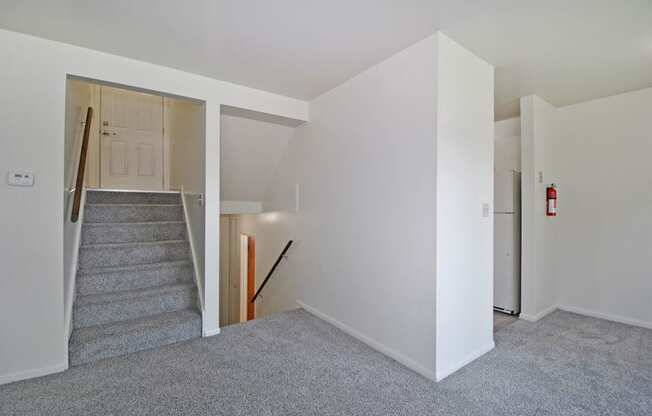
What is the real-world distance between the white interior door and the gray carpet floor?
9.66ft

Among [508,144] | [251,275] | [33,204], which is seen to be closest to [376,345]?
[33,204]

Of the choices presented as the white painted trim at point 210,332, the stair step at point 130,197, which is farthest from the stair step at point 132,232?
the white painted trim at point 210,332

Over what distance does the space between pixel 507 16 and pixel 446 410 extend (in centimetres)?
248

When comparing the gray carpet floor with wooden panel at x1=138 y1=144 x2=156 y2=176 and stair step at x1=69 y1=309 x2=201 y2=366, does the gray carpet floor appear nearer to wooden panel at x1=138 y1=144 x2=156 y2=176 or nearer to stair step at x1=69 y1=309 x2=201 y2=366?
stair step at x1=69 y1=309 x2=201 y2=366

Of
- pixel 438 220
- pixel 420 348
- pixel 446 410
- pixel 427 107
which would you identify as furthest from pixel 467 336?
pixel 427 107

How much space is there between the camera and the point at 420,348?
91.5 inches

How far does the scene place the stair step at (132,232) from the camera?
132 inches

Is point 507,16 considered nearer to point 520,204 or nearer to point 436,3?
point 436,3

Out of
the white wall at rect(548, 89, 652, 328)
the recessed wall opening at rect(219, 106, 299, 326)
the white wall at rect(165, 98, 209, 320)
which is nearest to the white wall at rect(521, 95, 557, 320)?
the white wall at rect(548, 89, 652, 328)

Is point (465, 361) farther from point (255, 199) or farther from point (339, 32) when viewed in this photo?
point (255, 199)

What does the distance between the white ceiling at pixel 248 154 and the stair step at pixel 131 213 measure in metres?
0.78

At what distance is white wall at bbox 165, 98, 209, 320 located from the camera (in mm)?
3121

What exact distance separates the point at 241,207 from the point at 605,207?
456 centimetres

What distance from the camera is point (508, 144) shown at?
4.21 meters
